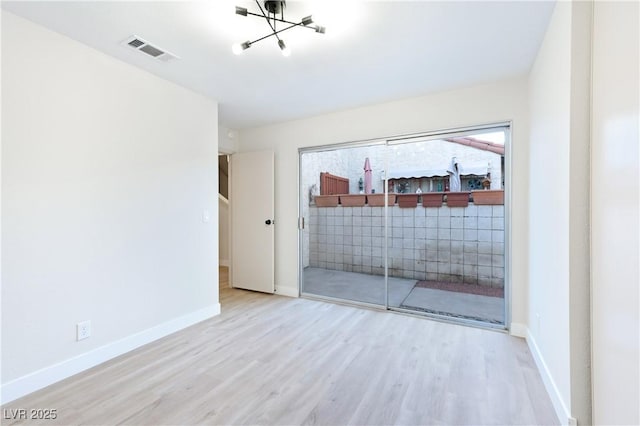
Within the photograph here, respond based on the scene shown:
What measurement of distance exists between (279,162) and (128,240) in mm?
2092

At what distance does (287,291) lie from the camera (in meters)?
3.82

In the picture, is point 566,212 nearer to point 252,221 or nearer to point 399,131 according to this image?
point 399,131

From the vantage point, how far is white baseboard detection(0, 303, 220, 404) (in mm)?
1702

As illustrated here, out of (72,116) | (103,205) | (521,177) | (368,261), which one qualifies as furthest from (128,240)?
(368,261)

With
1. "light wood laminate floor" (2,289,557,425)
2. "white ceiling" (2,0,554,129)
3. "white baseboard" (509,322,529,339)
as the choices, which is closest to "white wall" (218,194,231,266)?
"light wood laminate floor" (2,289,557,425)

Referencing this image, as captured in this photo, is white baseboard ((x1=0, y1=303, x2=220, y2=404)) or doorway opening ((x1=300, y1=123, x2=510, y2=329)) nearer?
white baseboard ((x1=0, y1=303, x2=220, y2=404))

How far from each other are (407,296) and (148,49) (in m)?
3.83

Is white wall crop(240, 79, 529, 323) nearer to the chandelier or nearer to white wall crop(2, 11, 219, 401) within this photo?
white wall crop(2, 11, 219, 401)

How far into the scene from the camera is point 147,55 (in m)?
2.19

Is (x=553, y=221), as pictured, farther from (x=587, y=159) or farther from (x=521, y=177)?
(x=521, y=177)

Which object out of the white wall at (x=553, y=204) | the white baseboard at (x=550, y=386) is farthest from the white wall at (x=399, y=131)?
the white baseboard at (x=550, y=386)

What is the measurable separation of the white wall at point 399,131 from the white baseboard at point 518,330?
0.12 feet

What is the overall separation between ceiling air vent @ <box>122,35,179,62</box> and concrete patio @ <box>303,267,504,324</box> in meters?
3.03

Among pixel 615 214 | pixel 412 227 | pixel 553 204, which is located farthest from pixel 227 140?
pixel 615 214
